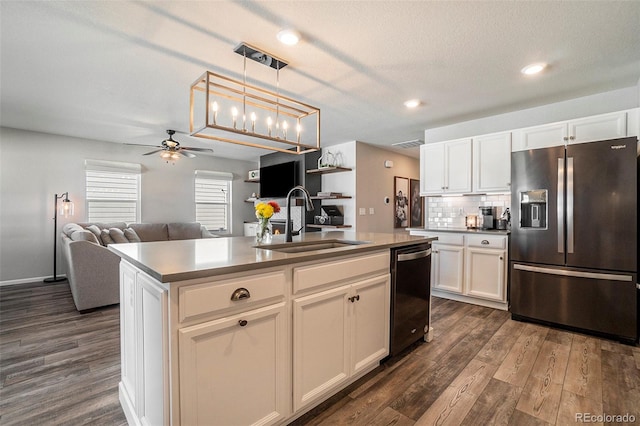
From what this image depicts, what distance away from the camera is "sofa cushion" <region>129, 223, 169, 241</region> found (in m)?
5.57

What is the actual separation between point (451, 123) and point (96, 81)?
4.31 m

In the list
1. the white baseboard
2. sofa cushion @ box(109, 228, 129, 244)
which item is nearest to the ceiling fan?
sofa cushion @ box(109, 228, 129, 244)

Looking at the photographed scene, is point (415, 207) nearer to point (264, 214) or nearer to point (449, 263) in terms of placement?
point (449, 263)

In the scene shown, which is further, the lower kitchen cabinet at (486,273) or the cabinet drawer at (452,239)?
the cabinet drawer at (452,239)

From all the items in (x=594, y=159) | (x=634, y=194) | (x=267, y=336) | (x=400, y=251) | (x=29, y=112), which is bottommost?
(x=267, y=336)

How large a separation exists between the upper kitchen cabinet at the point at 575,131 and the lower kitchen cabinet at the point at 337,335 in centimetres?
264

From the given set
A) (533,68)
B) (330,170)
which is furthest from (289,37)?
(330,170)

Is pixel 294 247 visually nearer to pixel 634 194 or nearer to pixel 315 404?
pixel 315 404

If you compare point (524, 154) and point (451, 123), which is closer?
point (524, 154)

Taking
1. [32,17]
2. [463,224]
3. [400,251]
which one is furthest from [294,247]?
[463,224]

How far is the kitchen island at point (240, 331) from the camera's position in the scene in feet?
3.92

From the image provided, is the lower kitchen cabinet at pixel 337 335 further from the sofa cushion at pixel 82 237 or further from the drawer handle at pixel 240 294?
the sofa cushion at pixel 82 237

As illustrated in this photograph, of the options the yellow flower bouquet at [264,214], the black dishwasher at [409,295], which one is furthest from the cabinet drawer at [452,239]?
the yellow flower bouquet at [264,214]

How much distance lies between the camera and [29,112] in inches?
151
